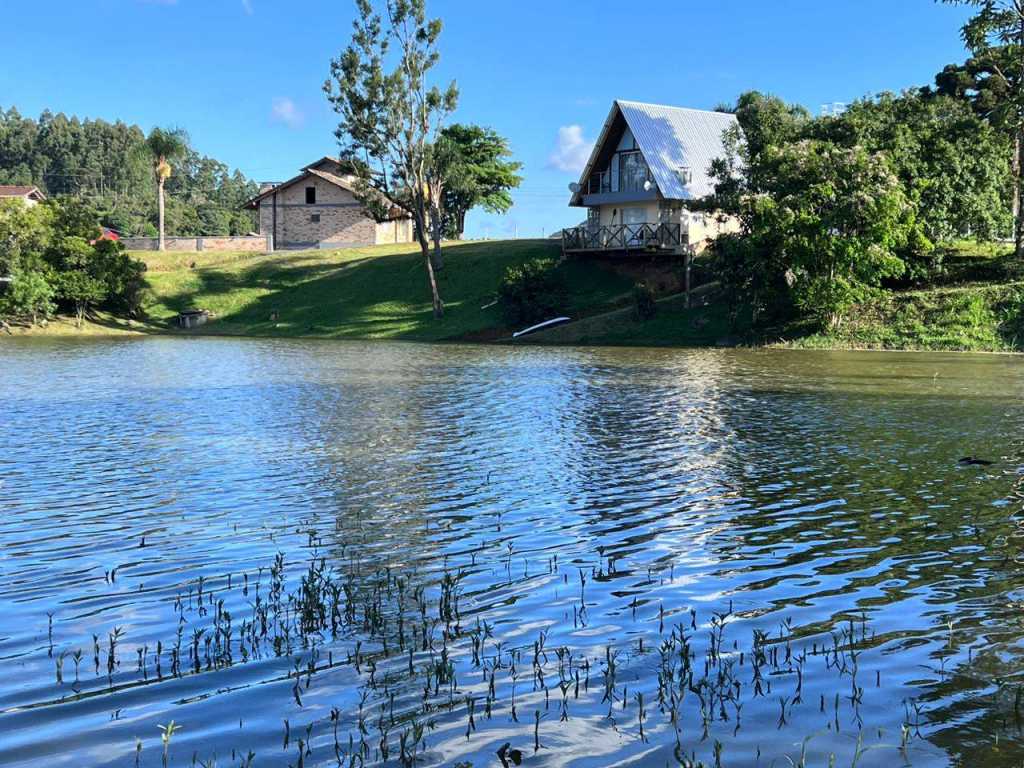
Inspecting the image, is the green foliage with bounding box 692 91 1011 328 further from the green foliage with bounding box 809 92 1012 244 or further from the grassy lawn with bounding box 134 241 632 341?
the grassy lawn with bounding box 134 241 632 341

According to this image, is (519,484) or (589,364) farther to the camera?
(589,364)

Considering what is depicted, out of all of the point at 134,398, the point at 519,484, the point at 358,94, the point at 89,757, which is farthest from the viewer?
the point at 358,94

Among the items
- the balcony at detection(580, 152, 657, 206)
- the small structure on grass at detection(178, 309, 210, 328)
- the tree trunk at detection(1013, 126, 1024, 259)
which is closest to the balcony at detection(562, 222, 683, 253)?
the balcony at detection(580, 152, 657, 206)

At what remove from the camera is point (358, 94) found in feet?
205

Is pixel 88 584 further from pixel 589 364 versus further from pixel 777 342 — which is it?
pixel 777 342

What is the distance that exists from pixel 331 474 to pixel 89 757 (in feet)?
32.2

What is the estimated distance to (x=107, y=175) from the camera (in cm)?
17112

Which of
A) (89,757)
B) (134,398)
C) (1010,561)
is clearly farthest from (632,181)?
(89,757)

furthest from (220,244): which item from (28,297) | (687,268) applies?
(687,268)

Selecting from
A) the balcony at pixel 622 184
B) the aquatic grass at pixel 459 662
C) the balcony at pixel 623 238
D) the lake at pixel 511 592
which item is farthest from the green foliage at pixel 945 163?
the aquatic grass at pixel 459 662

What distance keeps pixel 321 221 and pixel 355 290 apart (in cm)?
2398

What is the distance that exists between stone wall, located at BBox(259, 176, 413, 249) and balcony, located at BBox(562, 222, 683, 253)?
1122 inches

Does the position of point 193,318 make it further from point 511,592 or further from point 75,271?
point 511,592

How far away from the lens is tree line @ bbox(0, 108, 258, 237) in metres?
143
